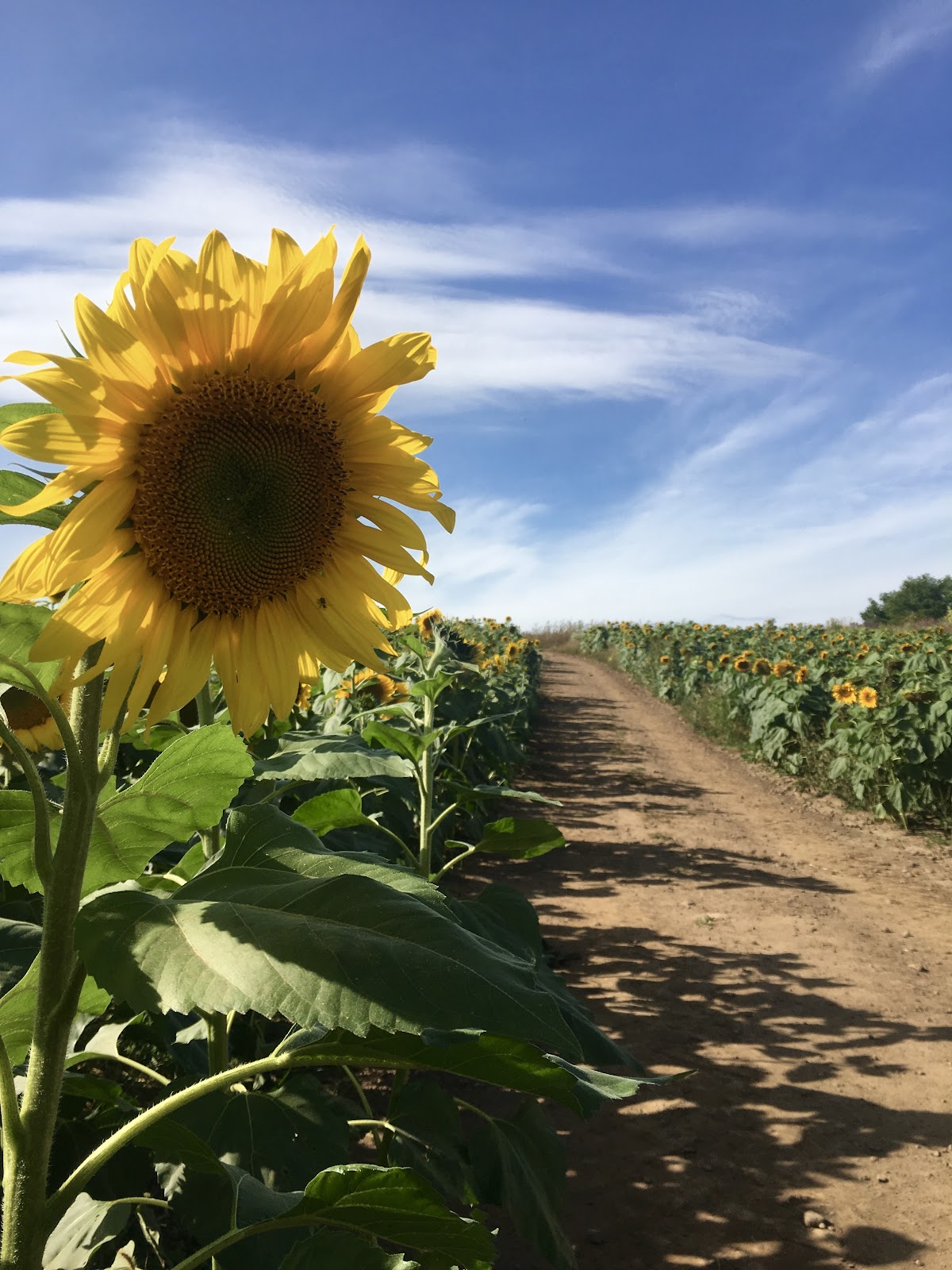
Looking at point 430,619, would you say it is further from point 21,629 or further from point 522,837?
point 21,629

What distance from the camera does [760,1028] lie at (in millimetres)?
4984

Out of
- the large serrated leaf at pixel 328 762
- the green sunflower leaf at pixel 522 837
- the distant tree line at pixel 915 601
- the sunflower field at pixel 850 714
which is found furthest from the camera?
the distant tree line at pixel 915 601

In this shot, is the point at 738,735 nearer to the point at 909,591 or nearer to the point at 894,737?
the point at 894,737

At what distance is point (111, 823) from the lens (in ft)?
4.18

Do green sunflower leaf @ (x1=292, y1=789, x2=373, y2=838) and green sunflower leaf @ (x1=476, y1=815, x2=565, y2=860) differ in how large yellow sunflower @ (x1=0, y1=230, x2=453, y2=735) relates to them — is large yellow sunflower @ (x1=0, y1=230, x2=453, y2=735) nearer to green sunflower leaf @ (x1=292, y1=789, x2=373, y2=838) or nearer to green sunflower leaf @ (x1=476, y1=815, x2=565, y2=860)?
green sunflower leaf @ (x1=292, y1=789, x2=373, y2=838)

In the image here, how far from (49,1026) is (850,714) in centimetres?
1136

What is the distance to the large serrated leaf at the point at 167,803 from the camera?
1257mm

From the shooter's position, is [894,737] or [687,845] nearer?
[687,845]

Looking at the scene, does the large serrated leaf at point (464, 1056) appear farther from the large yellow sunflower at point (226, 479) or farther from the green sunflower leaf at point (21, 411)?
the green sunflower leaf at point (21, 411)

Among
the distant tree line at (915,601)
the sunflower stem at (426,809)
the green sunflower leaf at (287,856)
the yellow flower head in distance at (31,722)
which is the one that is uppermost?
the distant tree line at (915,601)

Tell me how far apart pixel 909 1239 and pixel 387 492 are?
3331mm

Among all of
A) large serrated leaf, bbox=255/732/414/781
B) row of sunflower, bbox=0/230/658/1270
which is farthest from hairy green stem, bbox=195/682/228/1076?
large serrated leaf, bbox=255/732/414/781

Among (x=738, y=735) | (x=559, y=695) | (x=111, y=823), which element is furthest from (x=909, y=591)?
(x=111, y=823)

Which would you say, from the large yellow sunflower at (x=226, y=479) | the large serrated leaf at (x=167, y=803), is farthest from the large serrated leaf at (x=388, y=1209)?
the large yellow sunflower at (x=226, y=479)
